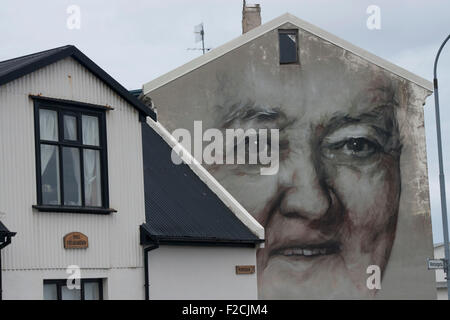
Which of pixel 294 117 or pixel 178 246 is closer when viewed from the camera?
pixel 178 246

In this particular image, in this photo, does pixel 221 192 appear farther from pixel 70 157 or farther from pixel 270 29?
pixel 270 29

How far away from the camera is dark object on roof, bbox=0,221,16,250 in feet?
51.8

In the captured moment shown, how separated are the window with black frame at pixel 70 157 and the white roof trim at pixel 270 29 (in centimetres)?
1499

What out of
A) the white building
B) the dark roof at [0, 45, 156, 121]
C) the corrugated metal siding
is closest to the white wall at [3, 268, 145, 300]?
the white building

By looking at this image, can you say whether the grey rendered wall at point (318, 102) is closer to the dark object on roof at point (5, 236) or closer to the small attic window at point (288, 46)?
the small attic window at point (288, 46)

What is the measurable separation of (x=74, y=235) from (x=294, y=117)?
60.1 feet

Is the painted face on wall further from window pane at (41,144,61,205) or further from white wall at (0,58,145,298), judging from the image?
window pane at (41,144,61,205)

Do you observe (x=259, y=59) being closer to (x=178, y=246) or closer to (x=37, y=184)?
(x=178, y=246)

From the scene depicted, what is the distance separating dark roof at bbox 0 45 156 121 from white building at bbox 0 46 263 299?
19 millimetres

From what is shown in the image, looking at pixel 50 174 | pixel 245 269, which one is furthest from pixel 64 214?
pixel 245 269

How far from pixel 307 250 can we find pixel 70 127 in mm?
17690
